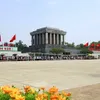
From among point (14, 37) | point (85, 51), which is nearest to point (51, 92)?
point (14, 37)

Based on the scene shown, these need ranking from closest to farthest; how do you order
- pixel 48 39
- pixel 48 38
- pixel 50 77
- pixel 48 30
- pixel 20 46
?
1. pixel 50 77
2. pixel 48 30
3. pixel 48 38
4. pixel 48 39
5. pixel 20 46

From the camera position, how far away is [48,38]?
12756 centimetres

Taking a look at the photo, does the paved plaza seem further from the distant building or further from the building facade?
the building facade

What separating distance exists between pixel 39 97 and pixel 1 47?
65.4 meters

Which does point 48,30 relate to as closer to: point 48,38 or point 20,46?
point 48,38

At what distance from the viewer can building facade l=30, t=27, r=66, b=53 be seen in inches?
4923

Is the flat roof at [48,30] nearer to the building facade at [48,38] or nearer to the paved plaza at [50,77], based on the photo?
the building facade at [48,38]

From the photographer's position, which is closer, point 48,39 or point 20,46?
point 48,39

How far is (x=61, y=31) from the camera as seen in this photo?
440 feet

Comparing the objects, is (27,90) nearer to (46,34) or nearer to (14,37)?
(14,37)

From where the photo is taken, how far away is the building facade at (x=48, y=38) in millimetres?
125037

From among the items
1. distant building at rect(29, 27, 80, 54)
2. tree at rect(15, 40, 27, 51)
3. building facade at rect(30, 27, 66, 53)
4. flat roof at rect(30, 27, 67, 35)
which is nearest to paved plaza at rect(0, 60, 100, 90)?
distant building at rect(29, 27, 80, 54)

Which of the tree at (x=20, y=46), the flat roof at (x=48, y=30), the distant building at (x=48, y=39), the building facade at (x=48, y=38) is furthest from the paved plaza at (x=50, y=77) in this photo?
the tree at (x=20, y=46)

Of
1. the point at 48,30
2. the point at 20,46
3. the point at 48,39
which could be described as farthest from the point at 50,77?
the point at 20,46
